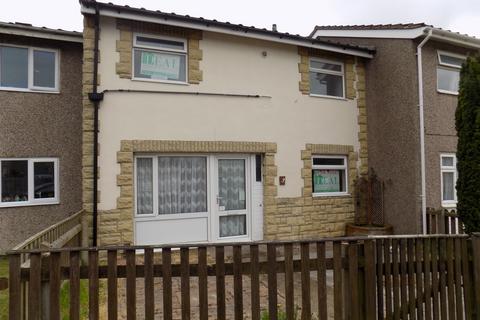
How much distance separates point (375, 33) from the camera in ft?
32.1

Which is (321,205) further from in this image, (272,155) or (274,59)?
(274,59)

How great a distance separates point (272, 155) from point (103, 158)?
374 centimetres

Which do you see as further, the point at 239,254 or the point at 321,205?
the point at 321,205

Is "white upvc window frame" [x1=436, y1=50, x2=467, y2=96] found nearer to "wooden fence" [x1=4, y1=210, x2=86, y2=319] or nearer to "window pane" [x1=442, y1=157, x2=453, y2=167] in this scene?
"window pane" [x1=442, y1=157, x2=453, y2=167]

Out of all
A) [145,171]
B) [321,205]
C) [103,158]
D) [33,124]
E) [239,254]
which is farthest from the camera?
[321,205]

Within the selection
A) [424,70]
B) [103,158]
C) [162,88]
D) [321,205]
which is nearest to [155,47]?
[162,88]

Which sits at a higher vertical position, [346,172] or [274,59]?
[274,59]

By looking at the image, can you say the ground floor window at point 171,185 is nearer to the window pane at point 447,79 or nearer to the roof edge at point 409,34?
the roof edge at point 409,34

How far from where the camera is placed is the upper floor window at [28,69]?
8538 millimetres

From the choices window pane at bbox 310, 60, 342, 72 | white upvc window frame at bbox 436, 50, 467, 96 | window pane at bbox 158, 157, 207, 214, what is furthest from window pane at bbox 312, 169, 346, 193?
white upvc window frame at bbox 436, 50, 467, 96

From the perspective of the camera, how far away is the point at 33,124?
868 cm

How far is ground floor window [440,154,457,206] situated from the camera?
9438 millimetres

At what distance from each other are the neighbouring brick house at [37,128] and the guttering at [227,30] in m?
2.08

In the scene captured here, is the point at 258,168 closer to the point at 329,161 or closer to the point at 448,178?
the point at 329,161
